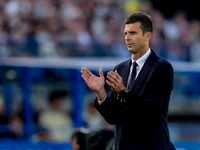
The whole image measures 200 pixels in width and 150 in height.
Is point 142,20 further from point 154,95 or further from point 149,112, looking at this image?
→ point 149,112

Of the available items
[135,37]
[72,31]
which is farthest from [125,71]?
[72,31]

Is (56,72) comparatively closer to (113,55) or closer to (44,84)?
(44,84)

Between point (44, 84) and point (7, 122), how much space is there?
160 centimetres

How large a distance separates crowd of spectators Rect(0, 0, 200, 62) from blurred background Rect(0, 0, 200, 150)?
0.02 m

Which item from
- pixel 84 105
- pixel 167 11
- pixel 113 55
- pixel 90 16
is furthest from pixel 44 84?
pixel 167 11

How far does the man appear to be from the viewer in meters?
3.26

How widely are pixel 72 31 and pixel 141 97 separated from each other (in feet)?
26.1

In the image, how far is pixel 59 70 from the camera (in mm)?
10086

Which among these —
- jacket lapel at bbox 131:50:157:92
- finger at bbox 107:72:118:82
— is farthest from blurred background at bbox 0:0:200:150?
finger at bbox 107:72:118:82

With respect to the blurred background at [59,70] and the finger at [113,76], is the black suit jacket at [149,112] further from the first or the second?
the blurred background at [59,70]

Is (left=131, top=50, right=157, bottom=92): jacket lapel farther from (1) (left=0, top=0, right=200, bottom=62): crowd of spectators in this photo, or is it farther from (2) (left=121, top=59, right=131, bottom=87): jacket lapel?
(1) (left=0, top=0, right=200, bottom=62): crowd of spectators

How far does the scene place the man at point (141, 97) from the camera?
326 cm

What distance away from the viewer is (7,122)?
29.8 feet

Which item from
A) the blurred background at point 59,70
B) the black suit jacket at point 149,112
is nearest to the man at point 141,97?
the black suit jacket at point 149,112
